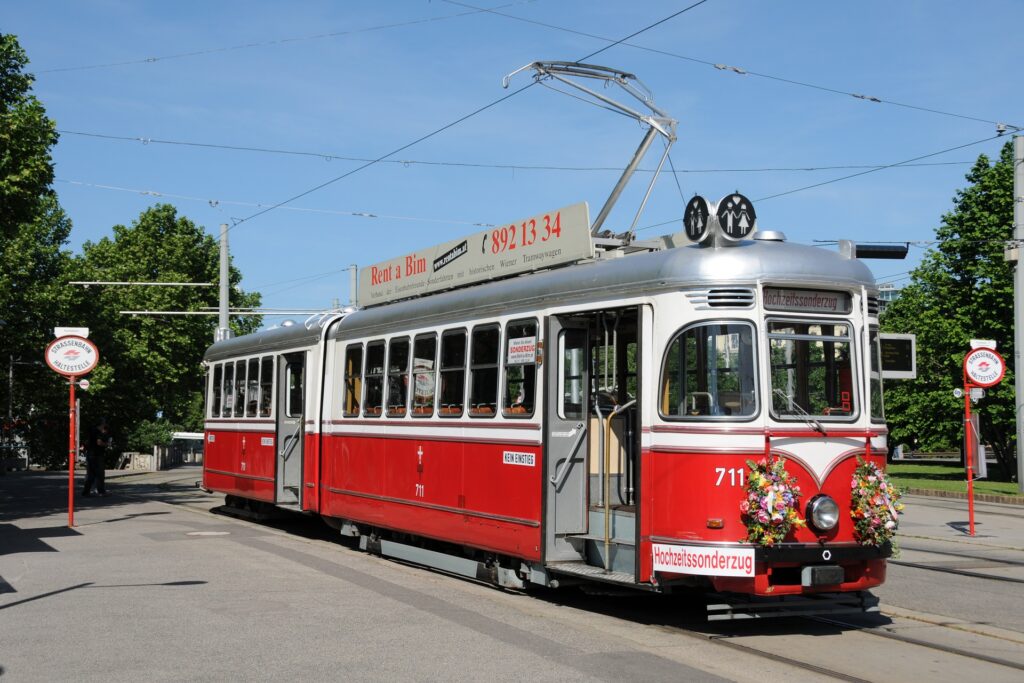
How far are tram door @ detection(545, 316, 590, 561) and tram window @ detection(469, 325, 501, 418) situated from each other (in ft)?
3.21

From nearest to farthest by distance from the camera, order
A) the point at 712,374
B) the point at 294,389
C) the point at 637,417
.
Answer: the point at 712,374 < the point at 637,417 < the point at 294,389

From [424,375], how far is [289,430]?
16.0 feet

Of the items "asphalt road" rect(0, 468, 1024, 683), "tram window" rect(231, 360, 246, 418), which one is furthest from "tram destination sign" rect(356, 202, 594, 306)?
"tram window" rect(231, 360, 246, 418)

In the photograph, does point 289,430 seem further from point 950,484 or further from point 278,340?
point 950,484

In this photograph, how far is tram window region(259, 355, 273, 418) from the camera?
18.1 meters

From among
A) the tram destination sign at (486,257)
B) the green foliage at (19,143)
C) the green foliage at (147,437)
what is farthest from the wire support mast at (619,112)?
the green foliage at (147,437)

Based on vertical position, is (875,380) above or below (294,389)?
below

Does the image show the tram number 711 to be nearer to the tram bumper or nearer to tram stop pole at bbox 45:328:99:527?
the tram bumper

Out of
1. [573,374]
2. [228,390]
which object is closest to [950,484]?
[228,390]

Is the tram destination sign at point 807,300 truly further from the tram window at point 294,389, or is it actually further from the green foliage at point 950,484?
the green foliage at point 950,484

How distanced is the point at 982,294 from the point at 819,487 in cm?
3073

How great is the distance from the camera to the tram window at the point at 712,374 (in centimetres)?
928

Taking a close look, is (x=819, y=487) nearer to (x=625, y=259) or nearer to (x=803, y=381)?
(x=803, y=381)

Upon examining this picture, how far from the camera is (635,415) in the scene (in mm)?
10336
